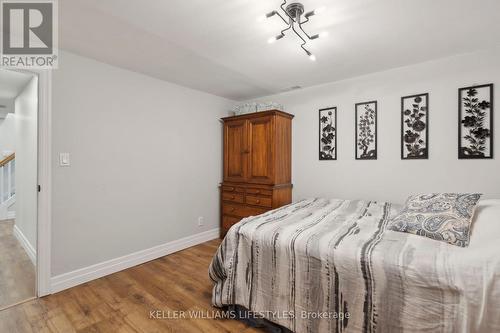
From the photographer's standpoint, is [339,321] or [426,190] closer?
[339,321]

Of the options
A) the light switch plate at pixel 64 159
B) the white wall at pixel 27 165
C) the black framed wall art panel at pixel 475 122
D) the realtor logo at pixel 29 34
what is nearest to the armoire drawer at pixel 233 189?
the light switch plate at pixel 64 159

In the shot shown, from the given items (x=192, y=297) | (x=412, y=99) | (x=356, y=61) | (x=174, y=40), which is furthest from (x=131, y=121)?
(x=412, y=99)

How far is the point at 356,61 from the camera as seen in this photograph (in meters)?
2.60

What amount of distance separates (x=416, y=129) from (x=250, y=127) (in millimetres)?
2090

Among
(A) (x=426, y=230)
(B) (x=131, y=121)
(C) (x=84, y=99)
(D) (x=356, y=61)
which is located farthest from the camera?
(B) (x=131, y=121)

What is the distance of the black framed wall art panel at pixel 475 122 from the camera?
7.61 ft

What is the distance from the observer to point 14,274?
2.54 metres

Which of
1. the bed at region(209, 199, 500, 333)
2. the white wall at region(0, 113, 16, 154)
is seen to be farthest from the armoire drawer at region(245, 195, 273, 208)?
the white wall at region(0, 113, 16, 154)

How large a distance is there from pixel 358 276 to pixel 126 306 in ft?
6.18

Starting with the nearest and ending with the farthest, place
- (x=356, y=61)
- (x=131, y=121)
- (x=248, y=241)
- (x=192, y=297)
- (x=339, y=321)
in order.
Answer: (x=339, y=321), (x=248, y=241), (x=192, y=297), (x=356, y=61), (x=131, y=121)

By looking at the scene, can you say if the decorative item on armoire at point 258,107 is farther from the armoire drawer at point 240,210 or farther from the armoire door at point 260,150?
the armoire drawer at point 240,210

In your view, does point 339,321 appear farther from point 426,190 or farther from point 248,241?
point 426,190

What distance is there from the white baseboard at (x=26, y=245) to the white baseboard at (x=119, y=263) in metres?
0.94

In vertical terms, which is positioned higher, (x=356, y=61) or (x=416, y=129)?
(x=356, y=61)
